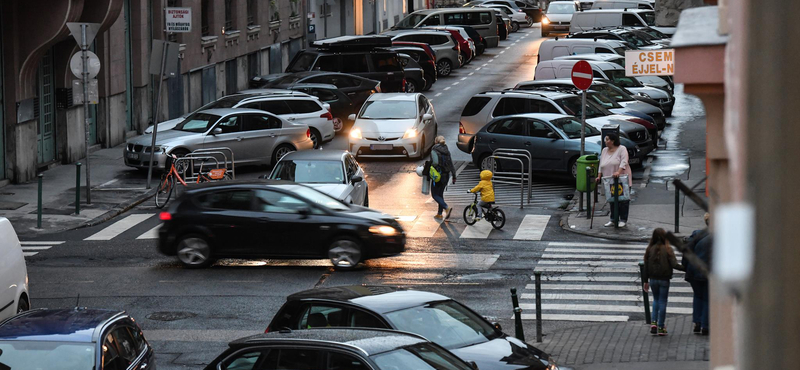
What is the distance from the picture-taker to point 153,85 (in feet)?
110

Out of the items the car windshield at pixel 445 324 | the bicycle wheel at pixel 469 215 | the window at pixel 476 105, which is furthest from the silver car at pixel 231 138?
the car windshield at pixel 445 324

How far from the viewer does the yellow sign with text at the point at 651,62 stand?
734 inches

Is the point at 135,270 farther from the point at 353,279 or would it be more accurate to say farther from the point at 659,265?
the point at 659,265

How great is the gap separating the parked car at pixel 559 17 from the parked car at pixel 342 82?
30975 millimetres

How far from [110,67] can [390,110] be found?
7.70 m

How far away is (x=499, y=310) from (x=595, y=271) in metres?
2.95

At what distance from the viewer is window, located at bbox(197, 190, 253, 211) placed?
1719cm

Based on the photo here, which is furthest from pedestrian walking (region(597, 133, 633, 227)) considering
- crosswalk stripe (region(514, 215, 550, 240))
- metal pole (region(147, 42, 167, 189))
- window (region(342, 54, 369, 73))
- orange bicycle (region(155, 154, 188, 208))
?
window (region(342, 54, 369, 73))

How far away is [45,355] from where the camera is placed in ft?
29.3

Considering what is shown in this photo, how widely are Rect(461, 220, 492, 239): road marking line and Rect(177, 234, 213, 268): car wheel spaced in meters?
4.85

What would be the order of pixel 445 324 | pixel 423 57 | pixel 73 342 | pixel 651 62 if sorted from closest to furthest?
1. pixel 73 342
2. pixel 445 324
3. pixel 651 62
4. pixel 423 57

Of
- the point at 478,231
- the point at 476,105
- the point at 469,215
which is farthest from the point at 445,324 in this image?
the point at 476,105

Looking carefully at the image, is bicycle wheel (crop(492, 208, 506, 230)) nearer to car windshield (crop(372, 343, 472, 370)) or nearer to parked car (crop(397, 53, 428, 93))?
car windshield (crop(372, 343, 472, 370))

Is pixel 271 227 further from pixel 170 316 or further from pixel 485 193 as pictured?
pixel 485 193
